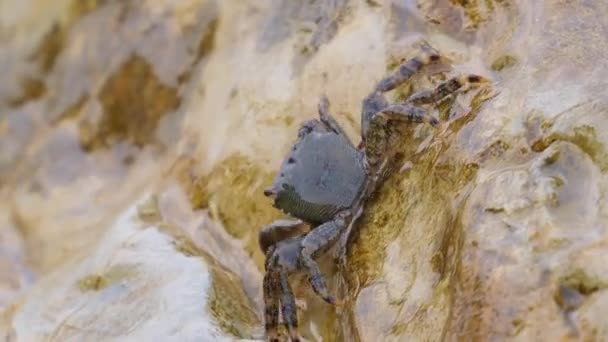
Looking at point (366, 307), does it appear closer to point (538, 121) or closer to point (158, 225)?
point (538, 121)

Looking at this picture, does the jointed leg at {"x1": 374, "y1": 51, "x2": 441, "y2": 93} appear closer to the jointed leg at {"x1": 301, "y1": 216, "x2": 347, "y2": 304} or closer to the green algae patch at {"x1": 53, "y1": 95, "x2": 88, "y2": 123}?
the jointed leg at {"x1": 301, "y1": 216, "x2": 347, "y2": 304}

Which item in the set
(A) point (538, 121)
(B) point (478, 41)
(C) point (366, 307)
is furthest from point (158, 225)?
(A) point (538, 121)

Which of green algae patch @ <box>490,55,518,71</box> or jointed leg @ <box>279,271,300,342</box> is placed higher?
green algae patch @ <box>490,55,518,71</box>

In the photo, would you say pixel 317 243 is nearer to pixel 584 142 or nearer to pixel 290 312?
pixel 290 312

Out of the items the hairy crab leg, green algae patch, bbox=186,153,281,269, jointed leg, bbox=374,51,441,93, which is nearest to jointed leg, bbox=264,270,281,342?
the hairy crab leg

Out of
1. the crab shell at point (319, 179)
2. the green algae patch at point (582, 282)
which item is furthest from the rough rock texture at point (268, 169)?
the crab shell at point (319, 179)

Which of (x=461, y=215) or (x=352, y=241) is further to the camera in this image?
(x=352, y=241)

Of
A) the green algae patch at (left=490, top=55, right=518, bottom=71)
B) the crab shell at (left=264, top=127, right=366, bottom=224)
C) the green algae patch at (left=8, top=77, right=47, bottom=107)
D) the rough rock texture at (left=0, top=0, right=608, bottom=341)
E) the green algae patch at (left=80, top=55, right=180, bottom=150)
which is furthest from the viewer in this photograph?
the green algae patch at (left=8, top=77, right=47, bottom=107)
